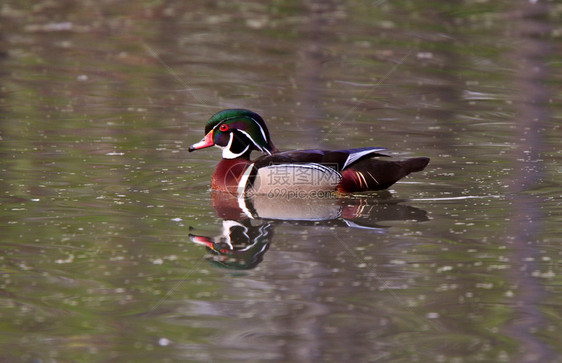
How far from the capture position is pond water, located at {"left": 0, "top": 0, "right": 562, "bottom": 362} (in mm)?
5980

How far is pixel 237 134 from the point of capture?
9852mm

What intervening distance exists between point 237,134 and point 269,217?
146cm

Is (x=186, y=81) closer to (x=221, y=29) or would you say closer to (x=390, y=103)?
(x=390, y=103)

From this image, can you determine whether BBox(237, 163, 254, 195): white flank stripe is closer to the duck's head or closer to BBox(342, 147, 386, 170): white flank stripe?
the duck's head

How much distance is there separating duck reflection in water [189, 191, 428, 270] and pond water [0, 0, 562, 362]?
33mm

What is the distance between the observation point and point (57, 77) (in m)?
14.9

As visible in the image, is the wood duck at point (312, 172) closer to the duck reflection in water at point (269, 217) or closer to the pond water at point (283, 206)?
the duck reflection in water at point (269, 217)

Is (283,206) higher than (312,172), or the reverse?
(312,172)

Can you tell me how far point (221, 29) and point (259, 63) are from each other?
3.06 metres

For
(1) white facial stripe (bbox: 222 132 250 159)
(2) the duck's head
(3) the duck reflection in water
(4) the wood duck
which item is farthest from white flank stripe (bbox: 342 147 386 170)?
(1) white facial stripe (bbox: 222 132 250 159)

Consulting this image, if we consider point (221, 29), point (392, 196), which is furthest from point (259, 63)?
point (392, 196)

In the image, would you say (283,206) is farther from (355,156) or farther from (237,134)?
(237,134)

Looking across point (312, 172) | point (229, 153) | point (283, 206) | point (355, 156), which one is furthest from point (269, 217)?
point (229, 153)

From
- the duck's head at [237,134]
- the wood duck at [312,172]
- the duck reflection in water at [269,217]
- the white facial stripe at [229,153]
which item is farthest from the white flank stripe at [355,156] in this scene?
the white facial stripe at [229,153]
